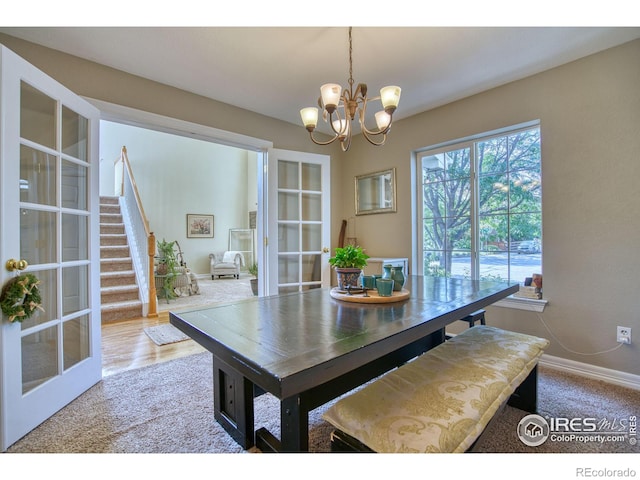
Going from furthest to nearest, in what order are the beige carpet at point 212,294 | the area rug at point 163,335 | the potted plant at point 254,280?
1. the potted plant at point 254,280
2. the beige carpet at point 212,294
3. the area rug at point 163,335

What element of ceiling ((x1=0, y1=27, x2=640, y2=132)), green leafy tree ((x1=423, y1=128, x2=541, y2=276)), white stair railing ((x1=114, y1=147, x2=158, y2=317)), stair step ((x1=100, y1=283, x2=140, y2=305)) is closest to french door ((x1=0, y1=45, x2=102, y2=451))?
ceiling ((x1=0, y1=27, x2=640, y2=132))

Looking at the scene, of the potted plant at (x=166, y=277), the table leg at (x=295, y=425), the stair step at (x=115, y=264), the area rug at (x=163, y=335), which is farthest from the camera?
the potted plant at (x=166, y=277)

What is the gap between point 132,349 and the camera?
9.46ft

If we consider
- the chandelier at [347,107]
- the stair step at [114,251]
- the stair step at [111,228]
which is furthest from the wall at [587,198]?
the stair step at [111,228]

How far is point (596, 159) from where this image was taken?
2225 millimetres

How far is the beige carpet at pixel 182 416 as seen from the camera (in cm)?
149

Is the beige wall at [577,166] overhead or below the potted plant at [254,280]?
overhead

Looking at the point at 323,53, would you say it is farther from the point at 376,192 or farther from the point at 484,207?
the point at 484,207

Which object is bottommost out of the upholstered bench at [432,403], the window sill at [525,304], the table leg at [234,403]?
the table leg at [234,403]

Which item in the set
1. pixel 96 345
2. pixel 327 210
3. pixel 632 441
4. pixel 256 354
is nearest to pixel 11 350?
pixel 96 345

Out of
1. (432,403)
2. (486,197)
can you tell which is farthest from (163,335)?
(486,197)

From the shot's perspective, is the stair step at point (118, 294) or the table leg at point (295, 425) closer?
the table leg at point (295, 425)

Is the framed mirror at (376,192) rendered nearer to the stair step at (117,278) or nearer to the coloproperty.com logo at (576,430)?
the coloproperty.com logo at (576,430)

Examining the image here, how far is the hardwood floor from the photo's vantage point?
8.35 ft
